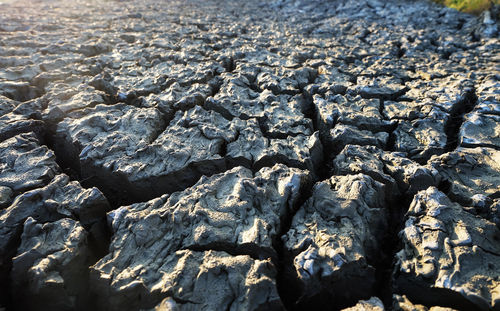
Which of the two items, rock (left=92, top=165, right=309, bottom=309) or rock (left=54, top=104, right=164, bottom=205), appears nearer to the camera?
rock (left=92, top=165, right=309, bottom=309)

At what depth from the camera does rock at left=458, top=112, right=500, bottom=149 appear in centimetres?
247

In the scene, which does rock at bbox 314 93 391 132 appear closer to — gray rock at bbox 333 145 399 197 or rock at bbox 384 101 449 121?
rock at bbox 384 101 449 121

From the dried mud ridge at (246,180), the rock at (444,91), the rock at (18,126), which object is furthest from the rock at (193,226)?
the rock at (444,91)

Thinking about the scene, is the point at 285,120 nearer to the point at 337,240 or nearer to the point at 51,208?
the point at 337,240

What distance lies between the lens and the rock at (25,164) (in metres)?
2.00

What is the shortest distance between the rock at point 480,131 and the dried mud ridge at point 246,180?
0.05 ft

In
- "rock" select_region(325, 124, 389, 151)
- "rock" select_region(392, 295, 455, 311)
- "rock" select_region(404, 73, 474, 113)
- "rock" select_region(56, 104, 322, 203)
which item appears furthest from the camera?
"rock" select_region(404, 73, 474, 113)

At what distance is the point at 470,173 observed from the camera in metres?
2.15

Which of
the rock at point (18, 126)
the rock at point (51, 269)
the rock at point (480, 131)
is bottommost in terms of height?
the rock at point (480, 131)

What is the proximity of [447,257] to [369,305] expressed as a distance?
0.52 meters

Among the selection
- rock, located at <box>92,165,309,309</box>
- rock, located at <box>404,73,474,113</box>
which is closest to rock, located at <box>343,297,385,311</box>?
rock, located at <box>92,165,309,309</box>

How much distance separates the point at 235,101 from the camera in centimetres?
319

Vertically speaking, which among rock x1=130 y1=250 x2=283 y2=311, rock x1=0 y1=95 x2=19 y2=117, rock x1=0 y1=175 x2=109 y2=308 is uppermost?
rock x1=0 y1=95 x2=19 y2=117

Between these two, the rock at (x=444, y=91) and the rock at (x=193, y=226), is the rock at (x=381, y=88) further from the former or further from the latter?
the rock at (x=193, y=226)
